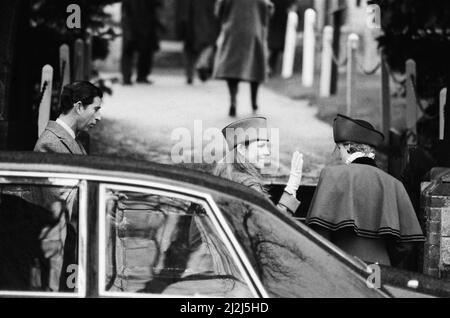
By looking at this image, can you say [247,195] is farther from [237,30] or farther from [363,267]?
[237,30]

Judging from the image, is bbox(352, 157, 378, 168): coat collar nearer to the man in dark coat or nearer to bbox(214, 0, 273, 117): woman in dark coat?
the man in dark coat

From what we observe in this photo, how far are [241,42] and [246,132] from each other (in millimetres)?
8099

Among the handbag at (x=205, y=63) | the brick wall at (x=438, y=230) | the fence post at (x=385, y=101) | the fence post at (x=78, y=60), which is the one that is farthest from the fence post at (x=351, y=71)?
the brick wall at (x=438, y=230)

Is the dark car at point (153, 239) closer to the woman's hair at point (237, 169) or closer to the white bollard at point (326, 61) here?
the woman's hair at point (237, 169)

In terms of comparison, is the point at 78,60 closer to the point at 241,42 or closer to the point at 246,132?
the point at 241,42

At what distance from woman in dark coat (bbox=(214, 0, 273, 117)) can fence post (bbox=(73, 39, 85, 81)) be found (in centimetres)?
276

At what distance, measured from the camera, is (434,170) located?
9.12 meters

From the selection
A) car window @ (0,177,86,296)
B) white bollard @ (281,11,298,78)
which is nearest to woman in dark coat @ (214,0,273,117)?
white bollard @ (281,11,298,78)

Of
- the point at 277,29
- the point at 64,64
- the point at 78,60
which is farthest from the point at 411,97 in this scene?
the point at 277,29

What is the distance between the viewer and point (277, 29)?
2109 centimetres

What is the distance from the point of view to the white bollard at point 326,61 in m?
17.0

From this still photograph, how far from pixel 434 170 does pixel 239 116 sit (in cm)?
605

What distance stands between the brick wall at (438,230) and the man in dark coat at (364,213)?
176 cm
